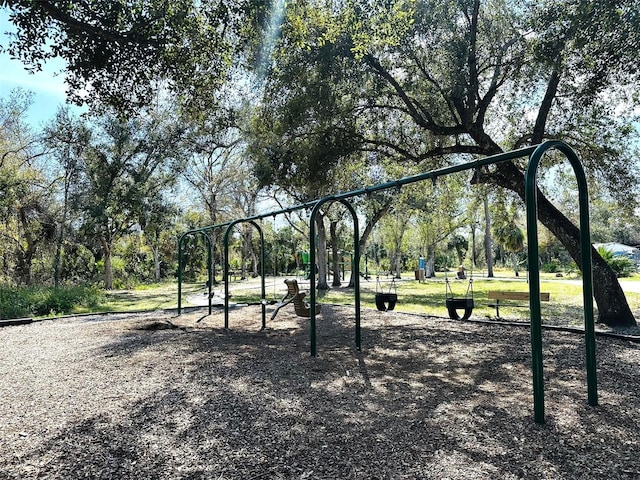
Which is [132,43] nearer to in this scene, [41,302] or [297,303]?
[297,303]

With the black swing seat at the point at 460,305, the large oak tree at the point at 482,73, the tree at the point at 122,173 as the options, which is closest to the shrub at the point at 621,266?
the large oak tree at the point at 482,73

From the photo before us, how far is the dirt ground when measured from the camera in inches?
111

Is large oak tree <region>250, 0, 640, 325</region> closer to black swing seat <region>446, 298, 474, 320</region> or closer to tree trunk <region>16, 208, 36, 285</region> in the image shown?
black swing seat <region>446, 298, 474, 320</region>

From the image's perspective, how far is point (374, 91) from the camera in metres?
9.80

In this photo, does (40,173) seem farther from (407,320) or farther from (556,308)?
(556,308)

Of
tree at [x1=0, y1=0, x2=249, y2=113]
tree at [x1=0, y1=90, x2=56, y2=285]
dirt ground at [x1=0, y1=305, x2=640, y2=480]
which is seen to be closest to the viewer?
dirt ground at [x1=0, y1=305, x2=640, y2=480]

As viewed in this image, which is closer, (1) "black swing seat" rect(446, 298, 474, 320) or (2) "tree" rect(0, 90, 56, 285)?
(1) "black swing seat" rect(446, 298, 474, 320)

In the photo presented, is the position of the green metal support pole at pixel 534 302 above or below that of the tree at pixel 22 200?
below

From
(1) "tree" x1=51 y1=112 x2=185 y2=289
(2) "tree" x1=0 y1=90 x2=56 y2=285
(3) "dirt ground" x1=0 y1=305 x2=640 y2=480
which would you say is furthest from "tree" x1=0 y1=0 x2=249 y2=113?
(1) "tree" x1=51 y1=112 x2=185 y2=289

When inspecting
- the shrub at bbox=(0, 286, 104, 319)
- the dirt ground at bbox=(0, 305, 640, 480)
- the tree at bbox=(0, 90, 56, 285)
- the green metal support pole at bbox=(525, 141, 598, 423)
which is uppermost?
the tree at bbox=(0, 90, 56, 285)

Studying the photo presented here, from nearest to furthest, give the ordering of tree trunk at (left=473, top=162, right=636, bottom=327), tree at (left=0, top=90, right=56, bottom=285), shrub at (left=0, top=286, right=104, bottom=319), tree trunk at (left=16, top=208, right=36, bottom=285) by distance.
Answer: tree trunk at (left=473, top=162, right=636, bottom=327) → shrub at (left=0, top=286, right=104, bottom=319) → tree at (left=0, top=90, right=56, bottom=285) → tree trunk at (left=16, top=208, right=36, bottom=285)

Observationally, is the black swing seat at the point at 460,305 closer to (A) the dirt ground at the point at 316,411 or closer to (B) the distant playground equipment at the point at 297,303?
(A) the dirt ground at the point at 316,411

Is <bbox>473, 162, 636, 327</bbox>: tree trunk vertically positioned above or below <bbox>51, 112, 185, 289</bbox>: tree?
below

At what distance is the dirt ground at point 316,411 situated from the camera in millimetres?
2822
